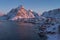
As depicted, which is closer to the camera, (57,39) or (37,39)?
(57,39)

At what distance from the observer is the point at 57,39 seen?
41781mm

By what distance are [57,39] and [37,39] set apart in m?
10.2

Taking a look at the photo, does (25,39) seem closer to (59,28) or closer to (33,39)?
(33,39)

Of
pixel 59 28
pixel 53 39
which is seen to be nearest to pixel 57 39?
pixel 53 39

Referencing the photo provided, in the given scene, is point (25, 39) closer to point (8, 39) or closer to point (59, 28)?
point (8, 39)

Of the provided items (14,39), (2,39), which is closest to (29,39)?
(14,39)

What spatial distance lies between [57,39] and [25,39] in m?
11.6

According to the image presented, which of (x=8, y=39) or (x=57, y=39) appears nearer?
(x=57, y=39)

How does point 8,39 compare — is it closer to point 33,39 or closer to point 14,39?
point 14,39

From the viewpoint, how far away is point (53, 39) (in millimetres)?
42875

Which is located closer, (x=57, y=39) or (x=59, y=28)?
(x=57, y=39)

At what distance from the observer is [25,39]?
50.2 metres

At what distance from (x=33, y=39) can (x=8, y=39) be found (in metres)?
7.26

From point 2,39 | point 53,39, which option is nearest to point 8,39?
point 2,39
